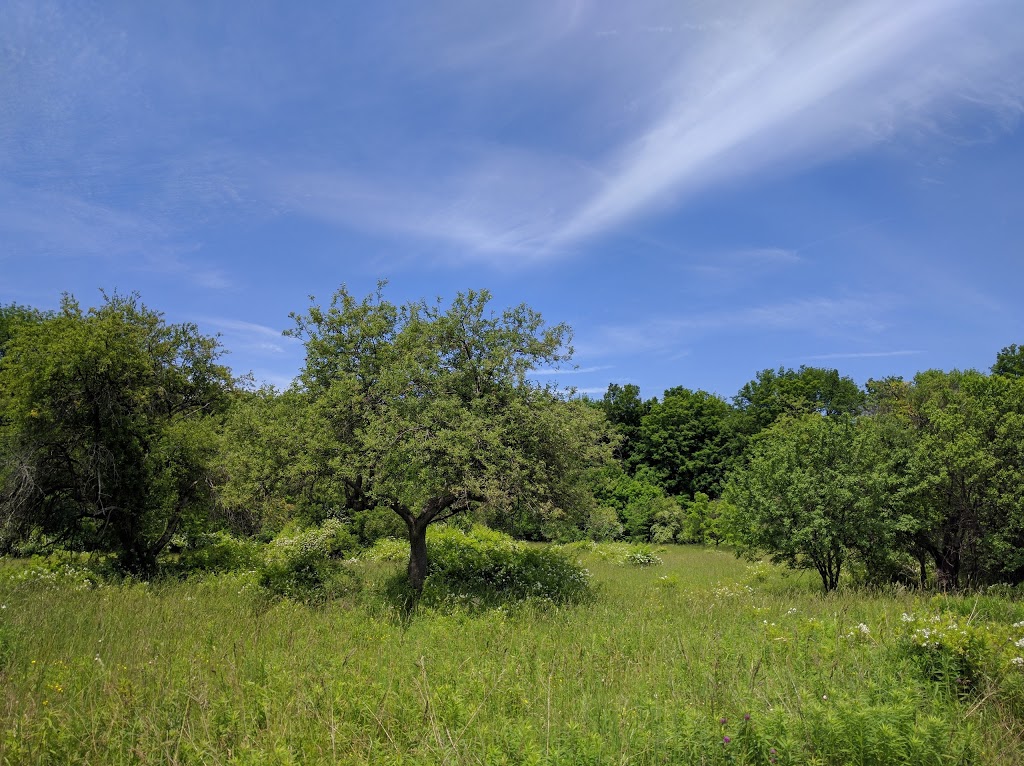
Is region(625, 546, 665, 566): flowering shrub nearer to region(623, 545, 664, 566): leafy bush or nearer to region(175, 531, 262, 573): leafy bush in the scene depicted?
region(623, 545, 664, 566): leafy bush

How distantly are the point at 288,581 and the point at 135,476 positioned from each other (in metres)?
6.63

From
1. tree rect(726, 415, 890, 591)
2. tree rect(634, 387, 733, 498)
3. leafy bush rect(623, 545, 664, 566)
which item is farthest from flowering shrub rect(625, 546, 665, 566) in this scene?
tree rect(634, 387, 733, 498)

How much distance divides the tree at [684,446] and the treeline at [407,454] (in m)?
39.9

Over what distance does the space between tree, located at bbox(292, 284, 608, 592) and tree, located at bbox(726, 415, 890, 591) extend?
5.90m

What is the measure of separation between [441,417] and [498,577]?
5.78 meters

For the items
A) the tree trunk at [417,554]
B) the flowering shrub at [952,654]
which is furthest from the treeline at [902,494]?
the flowering shrub at [952,654]

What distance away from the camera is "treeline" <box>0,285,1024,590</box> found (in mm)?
13016

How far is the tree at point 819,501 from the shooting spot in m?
15.8

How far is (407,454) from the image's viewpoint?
12398mm

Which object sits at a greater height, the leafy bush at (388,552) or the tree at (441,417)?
the tree at (441,417)

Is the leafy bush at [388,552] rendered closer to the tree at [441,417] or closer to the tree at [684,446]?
the tree at [441,417]

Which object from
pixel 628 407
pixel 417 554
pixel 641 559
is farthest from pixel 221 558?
pixel 628 407

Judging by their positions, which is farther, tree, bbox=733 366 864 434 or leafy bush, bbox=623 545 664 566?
tree, bbox=733 366 864 434

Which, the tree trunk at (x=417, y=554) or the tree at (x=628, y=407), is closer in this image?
the tree trunk at (x=417, y=554)
